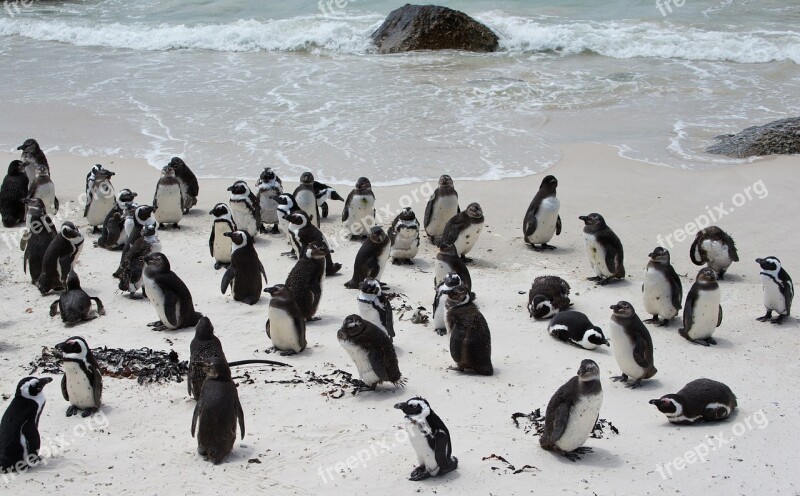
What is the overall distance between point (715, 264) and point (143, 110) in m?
12.3

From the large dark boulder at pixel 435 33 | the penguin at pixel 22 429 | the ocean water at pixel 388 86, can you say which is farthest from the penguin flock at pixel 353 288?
the large dark boulder at pixel 435 33

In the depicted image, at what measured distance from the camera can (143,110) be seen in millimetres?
18812

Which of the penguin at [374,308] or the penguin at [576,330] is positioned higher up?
the penguin at [374,308]

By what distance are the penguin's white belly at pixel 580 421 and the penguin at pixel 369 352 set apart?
5.44ft

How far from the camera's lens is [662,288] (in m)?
9.34

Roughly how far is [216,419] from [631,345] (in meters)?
3.52

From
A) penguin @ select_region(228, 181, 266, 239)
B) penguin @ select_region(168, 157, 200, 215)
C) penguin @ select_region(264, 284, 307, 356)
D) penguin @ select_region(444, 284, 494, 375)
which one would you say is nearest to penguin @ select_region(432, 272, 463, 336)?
penguin @ select_region(444, 284, 494, 375)

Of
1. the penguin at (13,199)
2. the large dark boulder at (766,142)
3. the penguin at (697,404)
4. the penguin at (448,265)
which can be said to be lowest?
the penguin at (697,404)

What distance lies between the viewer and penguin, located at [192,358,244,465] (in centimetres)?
631

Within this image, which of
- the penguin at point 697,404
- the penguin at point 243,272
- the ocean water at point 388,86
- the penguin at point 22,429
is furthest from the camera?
the ocean water at point 388,86

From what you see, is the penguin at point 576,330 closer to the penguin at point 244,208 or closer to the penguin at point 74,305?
the penguin at point 74,305

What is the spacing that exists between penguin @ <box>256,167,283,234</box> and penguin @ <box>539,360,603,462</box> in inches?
262

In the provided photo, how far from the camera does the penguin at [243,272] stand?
977 centimetres

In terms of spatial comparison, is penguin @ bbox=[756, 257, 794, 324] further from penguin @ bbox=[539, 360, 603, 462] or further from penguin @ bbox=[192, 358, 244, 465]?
penguin @ bbox=[192, 358, 244, 465]
